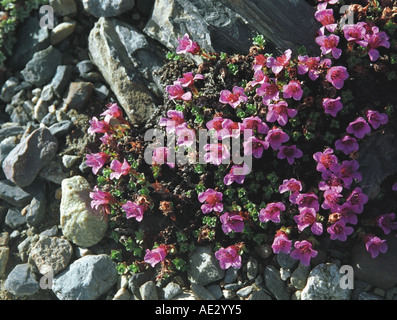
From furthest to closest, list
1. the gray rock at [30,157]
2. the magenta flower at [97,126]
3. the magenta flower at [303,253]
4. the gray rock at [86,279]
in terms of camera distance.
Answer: the gray rock at [30,157] < the magenta flower at [97,126] < the gray rock at [86,279] < the magenta flower at [303,253]

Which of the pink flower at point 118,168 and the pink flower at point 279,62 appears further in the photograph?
the pink flower at point 118,168

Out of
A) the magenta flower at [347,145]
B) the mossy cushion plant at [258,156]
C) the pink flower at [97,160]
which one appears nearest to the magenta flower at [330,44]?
the mossy cushion plant at [258,156]

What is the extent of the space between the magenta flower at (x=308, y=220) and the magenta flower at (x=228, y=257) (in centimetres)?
57

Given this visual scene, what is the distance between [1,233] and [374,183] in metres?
3.50

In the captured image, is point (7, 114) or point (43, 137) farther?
point (7, 114)

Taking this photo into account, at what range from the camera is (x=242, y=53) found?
180 inches

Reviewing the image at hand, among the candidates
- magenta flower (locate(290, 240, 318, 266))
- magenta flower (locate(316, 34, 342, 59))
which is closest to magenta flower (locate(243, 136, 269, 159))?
magenta flower (locate(290, 240, 318, 266))

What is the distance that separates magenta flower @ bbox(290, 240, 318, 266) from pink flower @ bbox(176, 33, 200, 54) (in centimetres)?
189

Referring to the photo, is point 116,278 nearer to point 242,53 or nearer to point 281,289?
point 281,289

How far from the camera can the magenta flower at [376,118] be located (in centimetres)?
403

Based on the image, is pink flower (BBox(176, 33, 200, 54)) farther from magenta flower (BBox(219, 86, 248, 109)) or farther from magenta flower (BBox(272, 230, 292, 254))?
magenta flower (BBox(272, 230, 292, 254))

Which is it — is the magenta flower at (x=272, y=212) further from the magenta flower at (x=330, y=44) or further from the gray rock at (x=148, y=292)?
the magenta flower at (x=330, y=44)

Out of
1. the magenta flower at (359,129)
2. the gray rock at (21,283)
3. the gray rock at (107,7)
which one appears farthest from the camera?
the gray rock at (107,7)

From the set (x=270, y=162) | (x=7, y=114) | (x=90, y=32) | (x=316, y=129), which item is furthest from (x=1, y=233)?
(x=316, y=129)
